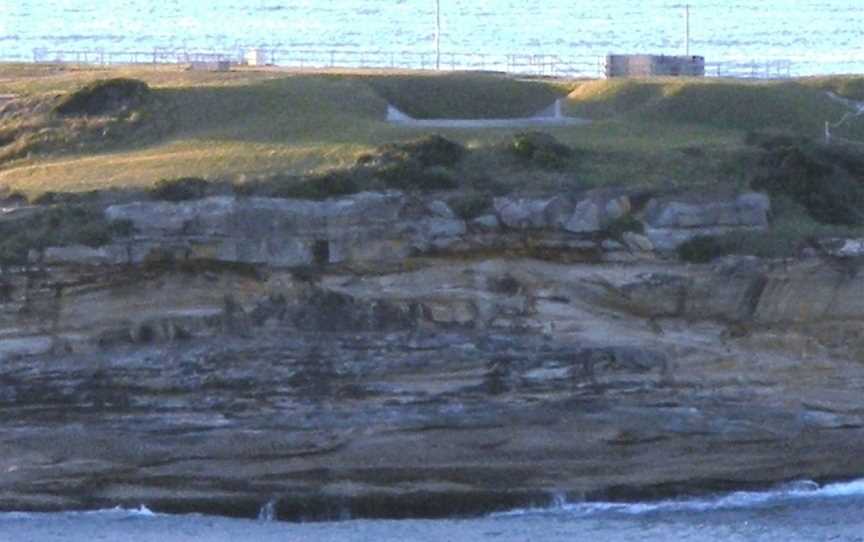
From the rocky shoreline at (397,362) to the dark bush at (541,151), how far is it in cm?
183

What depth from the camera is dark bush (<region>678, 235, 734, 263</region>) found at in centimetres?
3925

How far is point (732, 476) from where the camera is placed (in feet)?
130

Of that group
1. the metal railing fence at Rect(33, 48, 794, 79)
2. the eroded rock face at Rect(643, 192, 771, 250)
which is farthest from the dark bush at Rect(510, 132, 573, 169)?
the metal railing fence at Rect(33, 48, 794, 79)

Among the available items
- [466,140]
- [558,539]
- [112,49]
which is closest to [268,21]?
[112,49]

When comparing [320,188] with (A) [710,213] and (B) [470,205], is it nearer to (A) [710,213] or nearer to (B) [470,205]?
(B) [470,205]

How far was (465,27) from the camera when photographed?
98375 mm

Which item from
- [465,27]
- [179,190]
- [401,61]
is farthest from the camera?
[465,27]

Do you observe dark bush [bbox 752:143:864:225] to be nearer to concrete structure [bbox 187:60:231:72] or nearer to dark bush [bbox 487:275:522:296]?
dark bush [bbox 487:275:522:296]

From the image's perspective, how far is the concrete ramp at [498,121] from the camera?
45719mm

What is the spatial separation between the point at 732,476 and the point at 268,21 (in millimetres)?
69474

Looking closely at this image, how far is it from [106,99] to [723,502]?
15.9m

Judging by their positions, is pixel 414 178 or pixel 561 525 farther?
pixel 414 178

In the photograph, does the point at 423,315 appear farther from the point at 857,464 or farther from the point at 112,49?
the point at 112,49

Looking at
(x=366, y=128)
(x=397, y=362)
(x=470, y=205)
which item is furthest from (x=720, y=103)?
(x=397, y=362)
